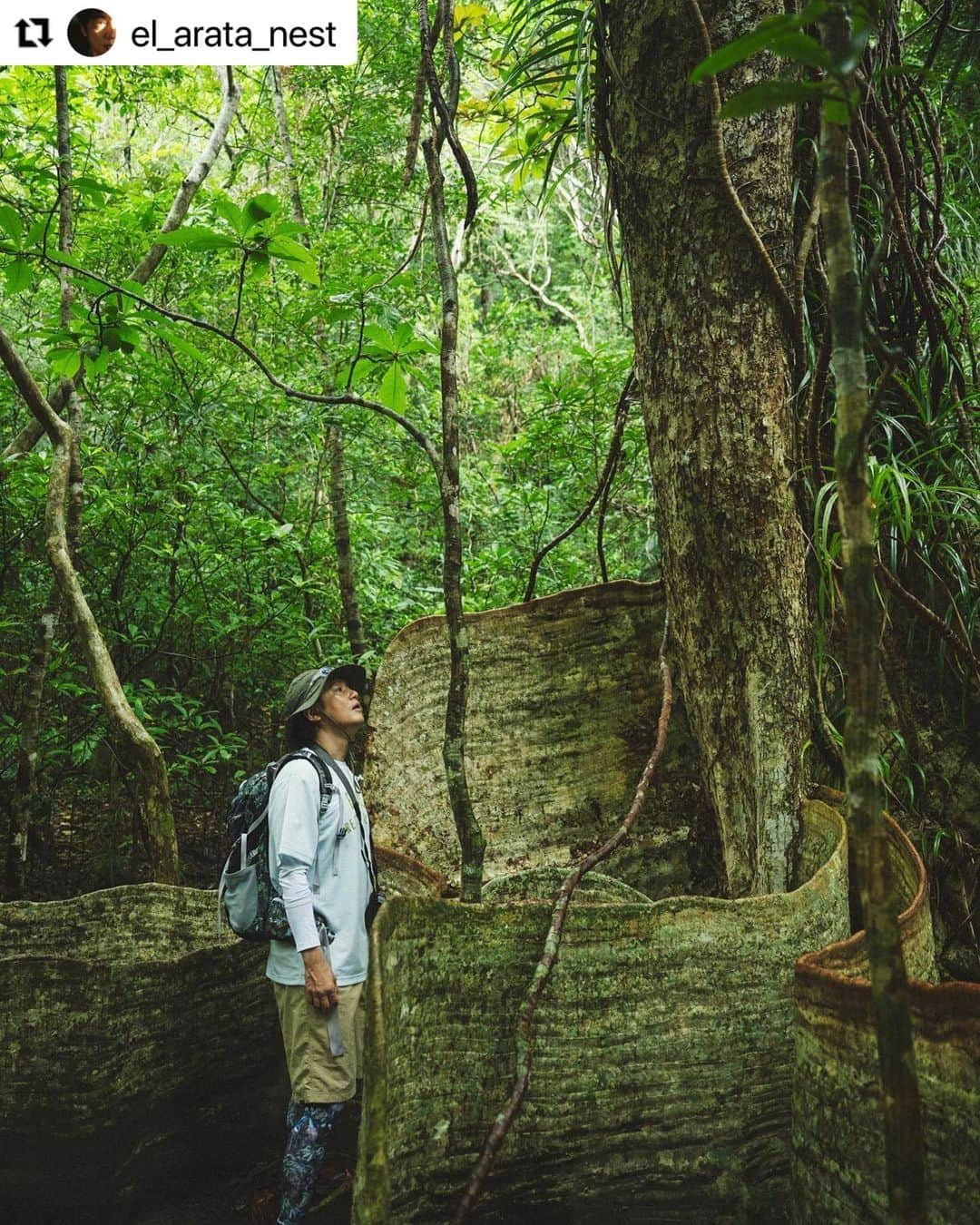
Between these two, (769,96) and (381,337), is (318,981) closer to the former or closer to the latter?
(381,337)

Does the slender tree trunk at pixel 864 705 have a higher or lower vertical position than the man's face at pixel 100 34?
lower

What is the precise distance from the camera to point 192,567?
5.71 metres

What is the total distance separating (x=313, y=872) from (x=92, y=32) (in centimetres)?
339

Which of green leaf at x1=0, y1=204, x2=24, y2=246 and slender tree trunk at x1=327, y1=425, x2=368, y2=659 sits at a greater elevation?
green leaf at x1=0, y1=204, x2=24, y2=246

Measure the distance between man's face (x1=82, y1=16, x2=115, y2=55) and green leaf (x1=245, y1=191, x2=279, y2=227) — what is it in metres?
1.92

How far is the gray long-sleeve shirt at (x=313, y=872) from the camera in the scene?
8.67ft

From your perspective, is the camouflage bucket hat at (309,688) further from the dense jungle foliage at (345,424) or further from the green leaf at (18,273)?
the green leaf at (18,273)

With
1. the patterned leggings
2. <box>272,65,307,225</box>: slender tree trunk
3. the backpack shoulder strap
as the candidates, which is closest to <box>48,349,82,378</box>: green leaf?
the backpack shoulder strap

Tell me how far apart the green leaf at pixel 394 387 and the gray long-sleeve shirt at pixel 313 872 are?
1134 mm

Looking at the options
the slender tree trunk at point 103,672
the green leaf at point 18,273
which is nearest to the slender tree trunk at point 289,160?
the slender tree trunk at point 103,672

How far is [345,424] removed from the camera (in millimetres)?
5910

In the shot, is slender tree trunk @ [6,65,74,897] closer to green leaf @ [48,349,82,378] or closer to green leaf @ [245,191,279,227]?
green leaf @ [48,349,82,378]

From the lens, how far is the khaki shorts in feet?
8.60

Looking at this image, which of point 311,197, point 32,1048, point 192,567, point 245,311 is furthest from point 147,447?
point 32,1048
